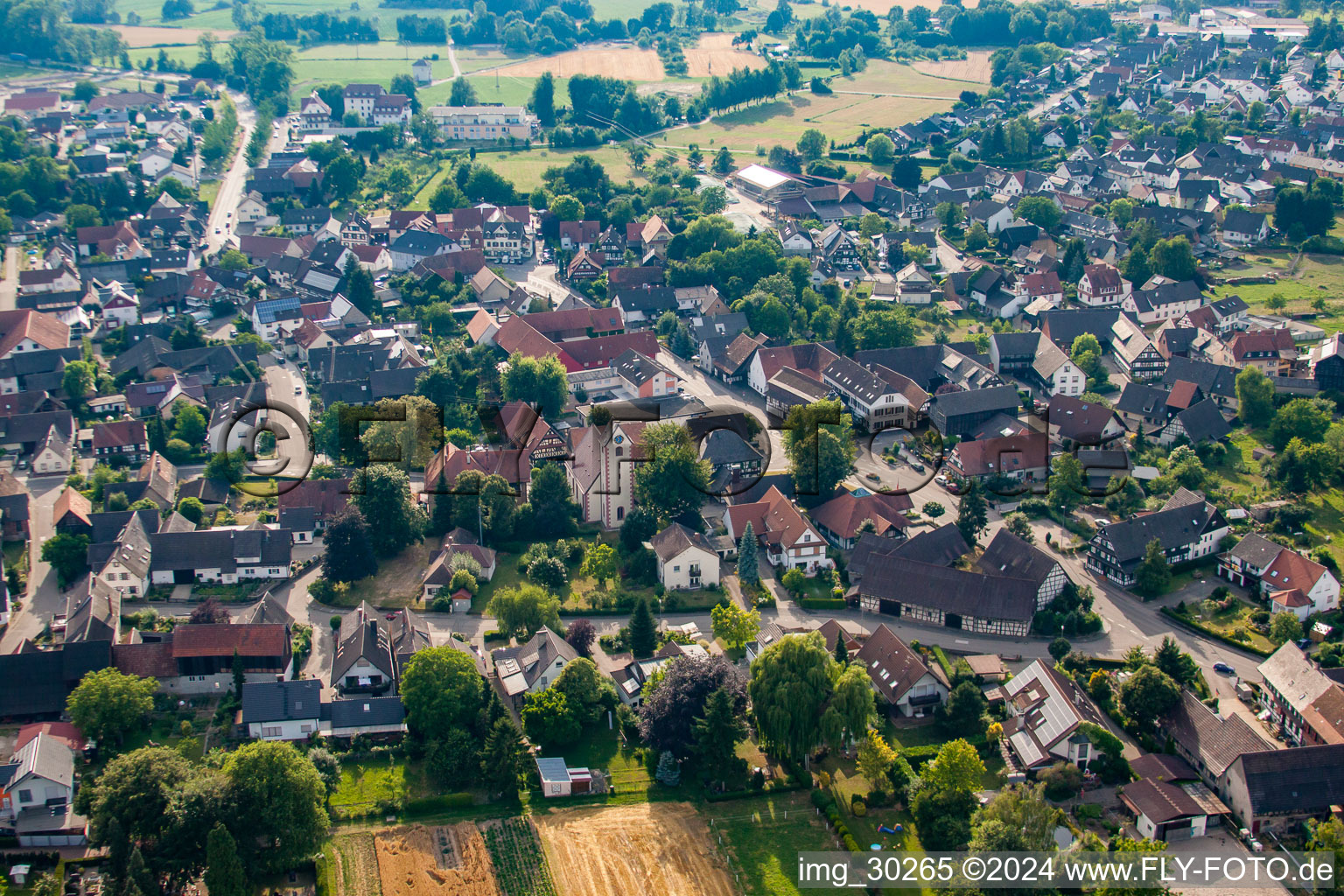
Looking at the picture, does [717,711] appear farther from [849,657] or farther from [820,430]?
[820,430]

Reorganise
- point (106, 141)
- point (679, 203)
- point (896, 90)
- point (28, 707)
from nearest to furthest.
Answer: point (28, 707), point (679, 203), point (106, 141), point (896, 90)

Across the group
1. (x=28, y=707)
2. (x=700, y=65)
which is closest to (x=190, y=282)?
(x=28, y=707)

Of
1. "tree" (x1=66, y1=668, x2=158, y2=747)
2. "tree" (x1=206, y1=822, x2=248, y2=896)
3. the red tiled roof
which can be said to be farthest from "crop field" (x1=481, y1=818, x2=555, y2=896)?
"tree" (x1=66, y1=668, x2=158, y2=747)

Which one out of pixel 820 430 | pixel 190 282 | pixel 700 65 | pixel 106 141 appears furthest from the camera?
pixel 700 65

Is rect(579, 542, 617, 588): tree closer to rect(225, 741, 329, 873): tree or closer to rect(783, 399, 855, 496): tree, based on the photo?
rect(783, 399, 855, 496): tree

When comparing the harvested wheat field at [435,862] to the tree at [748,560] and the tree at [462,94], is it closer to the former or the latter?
the tree at [748,560]

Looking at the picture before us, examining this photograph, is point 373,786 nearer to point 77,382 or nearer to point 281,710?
point 281,710
